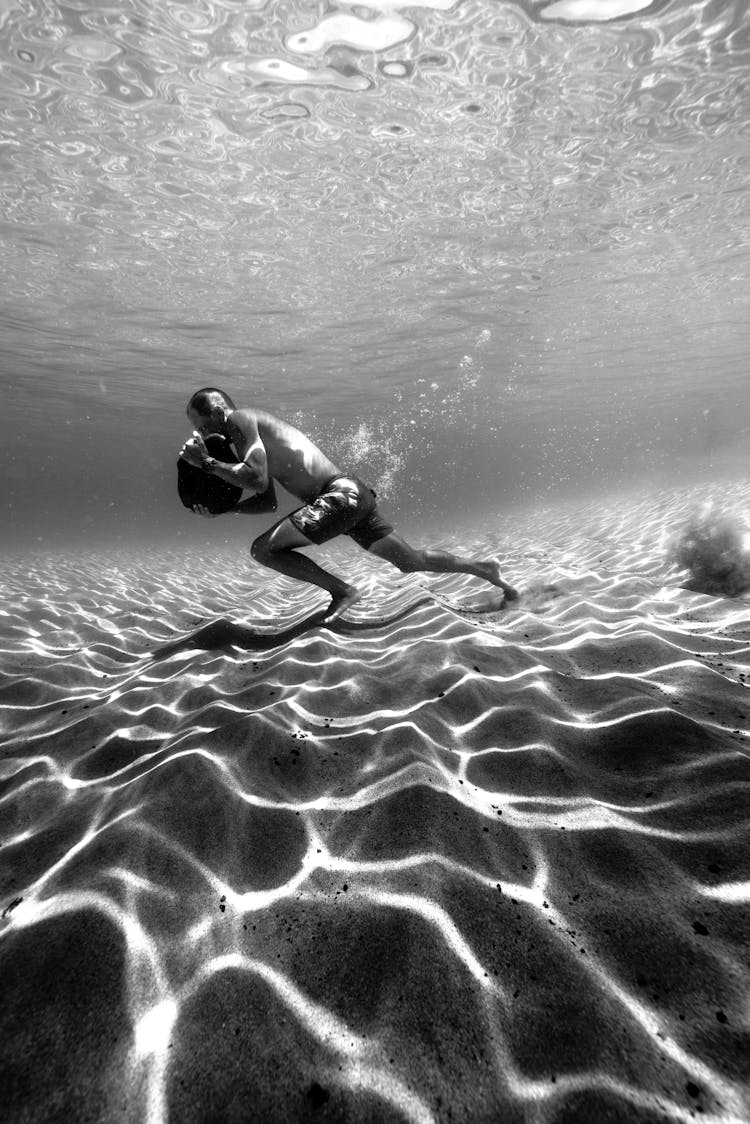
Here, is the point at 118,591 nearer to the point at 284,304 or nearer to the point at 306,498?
the point at 306,498

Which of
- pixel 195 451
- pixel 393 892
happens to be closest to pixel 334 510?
pixel 195 451

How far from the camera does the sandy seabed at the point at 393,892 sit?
3.76ft

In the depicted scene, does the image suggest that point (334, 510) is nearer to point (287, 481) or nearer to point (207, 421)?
point (287, 481)

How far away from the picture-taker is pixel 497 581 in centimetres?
571

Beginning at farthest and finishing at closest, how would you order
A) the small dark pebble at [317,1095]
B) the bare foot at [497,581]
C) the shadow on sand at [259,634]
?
the bare foot at [497,581]
the shadow on sand at [259,634]
the small dark pebble at [317,1095]

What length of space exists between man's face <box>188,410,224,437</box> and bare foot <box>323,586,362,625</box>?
213cm

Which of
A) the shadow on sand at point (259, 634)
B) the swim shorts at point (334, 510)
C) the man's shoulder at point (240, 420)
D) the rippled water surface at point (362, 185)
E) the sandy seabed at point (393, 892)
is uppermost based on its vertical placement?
the rippled water surface at point (362, 185)

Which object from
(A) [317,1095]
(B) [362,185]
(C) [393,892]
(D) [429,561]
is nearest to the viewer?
(A) [317,1095]

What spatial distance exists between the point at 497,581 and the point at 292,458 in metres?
2.83

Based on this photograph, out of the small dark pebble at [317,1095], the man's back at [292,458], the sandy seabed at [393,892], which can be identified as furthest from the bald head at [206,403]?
the small dark pebble at [317,1095]

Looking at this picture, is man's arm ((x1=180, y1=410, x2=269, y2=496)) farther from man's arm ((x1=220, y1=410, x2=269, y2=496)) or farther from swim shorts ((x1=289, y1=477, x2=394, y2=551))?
swim shorts ((x1=289, y1=477, x2=394, y2=551))

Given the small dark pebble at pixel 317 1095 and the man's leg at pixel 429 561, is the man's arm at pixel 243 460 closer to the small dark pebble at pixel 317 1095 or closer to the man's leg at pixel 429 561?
the man's leg at pixel 429 561

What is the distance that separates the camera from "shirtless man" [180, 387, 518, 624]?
437 cm

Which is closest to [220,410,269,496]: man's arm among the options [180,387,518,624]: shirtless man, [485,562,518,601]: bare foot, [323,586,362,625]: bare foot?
[180,387,518,624]: shirtless man
